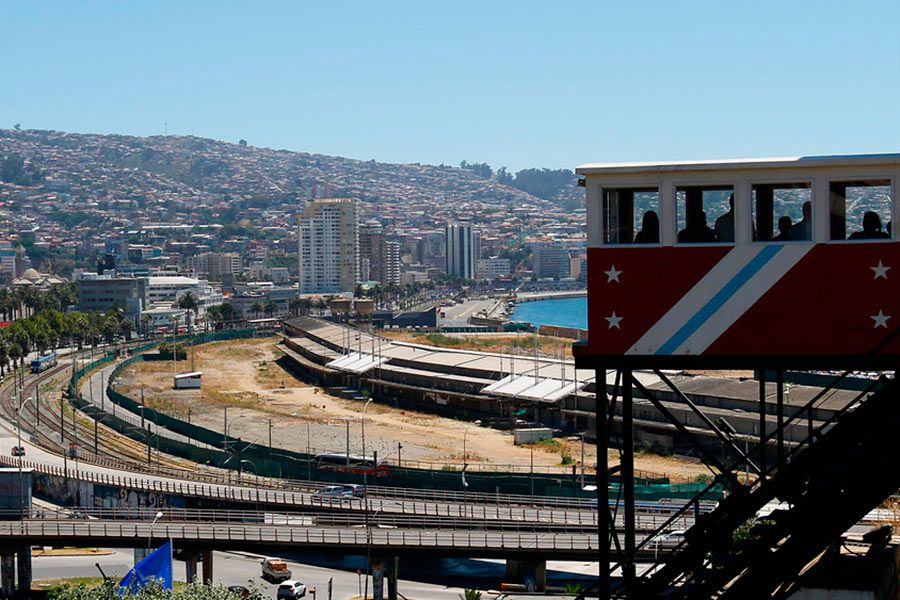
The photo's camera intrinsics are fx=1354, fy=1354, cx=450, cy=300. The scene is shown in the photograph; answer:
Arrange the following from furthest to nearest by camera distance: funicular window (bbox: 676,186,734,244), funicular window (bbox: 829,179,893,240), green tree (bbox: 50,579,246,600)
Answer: green tree (bbox: 50,579,246,600)
funicular window (bbox: 676,186,734,244)
funicular window (bbox: 829,179,893,240)

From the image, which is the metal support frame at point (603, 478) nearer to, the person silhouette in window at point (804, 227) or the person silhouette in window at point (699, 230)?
the person silhouette in window at point (699, 230)

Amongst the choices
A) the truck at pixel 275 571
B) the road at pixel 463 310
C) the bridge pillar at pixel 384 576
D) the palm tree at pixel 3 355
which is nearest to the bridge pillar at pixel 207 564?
the truck at pixel 275 571

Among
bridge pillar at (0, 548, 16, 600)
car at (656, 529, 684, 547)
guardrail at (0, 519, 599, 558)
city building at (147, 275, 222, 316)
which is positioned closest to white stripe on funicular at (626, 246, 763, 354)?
car at (656, 529, 684, 547)

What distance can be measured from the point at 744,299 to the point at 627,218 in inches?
32.6

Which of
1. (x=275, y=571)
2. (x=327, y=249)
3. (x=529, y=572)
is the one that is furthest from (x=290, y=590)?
(x=327, y=249)

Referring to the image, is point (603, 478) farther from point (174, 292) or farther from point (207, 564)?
point (174, 292)

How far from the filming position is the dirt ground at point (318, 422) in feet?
154

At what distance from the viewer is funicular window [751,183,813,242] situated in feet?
25.6

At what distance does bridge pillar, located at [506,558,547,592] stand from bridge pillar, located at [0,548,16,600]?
10.2 meters

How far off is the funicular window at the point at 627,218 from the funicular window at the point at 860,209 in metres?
1.01

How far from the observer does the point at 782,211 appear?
316 inches

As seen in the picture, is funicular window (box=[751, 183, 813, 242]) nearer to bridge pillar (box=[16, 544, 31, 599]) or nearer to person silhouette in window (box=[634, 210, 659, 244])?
person silhouette in window (box=[634, 210, 659, 244])

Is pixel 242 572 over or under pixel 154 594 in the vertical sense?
under

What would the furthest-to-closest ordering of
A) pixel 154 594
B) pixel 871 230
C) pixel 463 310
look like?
pixel 463 310 → pixel 154 594 → pixel 871 230
